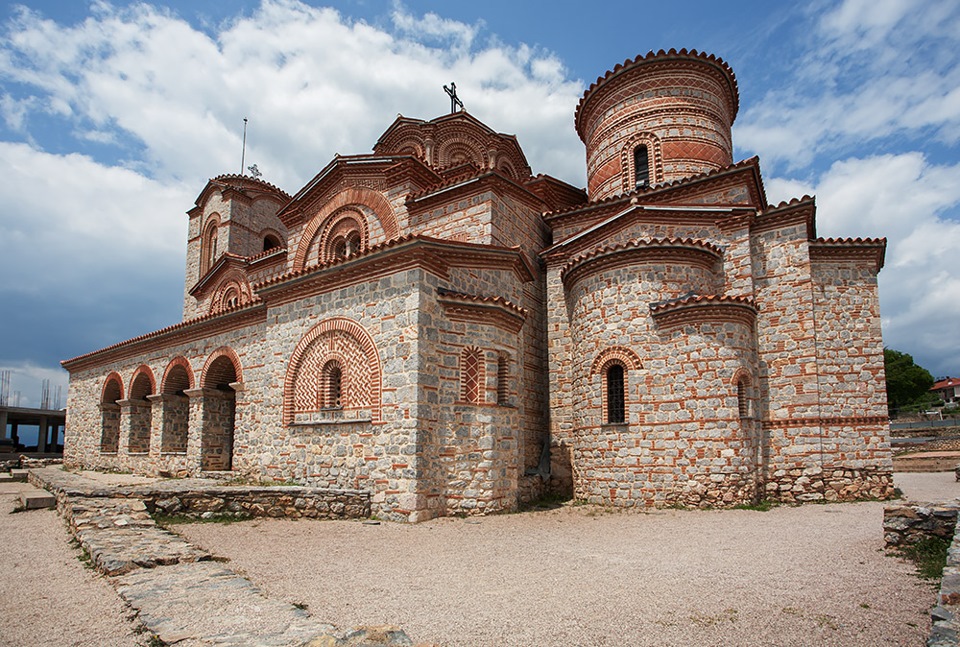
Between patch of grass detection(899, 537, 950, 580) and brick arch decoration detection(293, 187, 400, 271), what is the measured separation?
387 inches

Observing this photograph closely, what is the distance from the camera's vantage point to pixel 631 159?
48.6 feet

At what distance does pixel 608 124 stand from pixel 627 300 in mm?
6612

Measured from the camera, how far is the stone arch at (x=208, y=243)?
2141cm

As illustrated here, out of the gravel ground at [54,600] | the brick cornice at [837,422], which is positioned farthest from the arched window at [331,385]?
the brick cornice at [837,422]

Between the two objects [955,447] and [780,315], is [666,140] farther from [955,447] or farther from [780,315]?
[955,447]

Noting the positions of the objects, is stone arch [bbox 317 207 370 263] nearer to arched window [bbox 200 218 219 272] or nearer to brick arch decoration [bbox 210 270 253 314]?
brick arch decoration [bbox 210 270 253 314]

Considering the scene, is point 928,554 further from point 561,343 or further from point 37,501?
point 37,501

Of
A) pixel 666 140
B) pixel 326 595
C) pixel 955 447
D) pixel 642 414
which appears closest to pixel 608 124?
pixel 666 140

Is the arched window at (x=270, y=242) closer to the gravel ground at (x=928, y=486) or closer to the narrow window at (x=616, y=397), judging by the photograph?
the narrow window at (x=616, y=397)

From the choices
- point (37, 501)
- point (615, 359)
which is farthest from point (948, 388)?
point (37, 501)

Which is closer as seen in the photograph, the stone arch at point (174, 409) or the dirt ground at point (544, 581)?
the dirt ground at point (544, 581)

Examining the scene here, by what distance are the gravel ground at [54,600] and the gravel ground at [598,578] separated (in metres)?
1.22

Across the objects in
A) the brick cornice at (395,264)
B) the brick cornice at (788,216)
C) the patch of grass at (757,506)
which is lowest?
the patch of grass at (757,506)

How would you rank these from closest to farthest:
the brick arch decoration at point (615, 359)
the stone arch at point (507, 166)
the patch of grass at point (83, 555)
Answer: the patch of grass at point (83, 555)
the brick arch decoration at point (615, 359)
the stone arch at point (507, 166)
